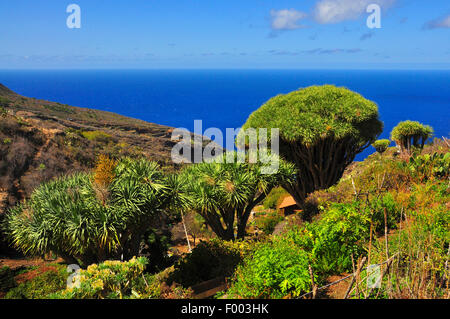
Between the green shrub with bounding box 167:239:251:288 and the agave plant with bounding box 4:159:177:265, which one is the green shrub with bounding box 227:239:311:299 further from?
the agave plant with bounding box 4:159:177:265

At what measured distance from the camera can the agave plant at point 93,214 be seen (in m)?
9.49

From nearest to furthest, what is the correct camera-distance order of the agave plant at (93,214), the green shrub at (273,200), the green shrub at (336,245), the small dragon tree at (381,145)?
the green shrub at (336,245) < the agave plant at (93,214) < the small dragon tree at (381,145) < the green shrub at (273,200)

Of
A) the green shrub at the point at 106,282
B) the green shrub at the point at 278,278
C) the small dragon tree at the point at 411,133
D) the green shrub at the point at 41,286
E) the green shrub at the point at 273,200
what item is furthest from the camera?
the green shrub at the point at 273,200

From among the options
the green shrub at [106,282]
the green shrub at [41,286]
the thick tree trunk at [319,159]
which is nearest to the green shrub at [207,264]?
the green shrub at [106,282]

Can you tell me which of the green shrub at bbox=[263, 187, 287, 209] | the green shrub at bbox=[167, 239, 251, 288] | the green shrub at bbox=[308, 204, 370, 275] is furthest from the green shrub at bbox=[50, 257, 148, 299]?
the green shrub at bbox=[263, 187, 287, 209]

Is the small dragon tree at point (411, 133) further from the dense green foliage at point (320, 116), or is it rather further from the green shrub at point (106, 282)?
the green shrub at point (106, 282)

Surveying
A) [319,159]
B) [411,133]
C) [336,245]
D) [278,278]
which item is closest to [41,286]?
[278,278]

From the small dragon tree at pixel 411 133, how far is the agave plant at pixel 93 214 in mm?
14383

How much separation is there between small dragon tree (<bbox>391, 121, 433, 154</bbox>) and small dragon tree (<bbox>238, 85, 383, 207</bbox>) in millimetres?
3236

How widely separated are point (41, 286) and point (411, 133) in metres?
19.3

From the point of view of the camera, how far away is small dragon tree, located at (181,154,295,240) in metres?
12.2

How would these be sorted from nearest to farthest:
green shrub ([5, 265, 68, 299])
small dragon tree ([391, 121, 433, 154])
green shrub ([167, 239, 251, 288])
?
1. green shrub ([167, 239, 251, 288])
2. green shrub ([5, 265, 68, 299])
3. small dragon tree ([391, 121, 433, 154])

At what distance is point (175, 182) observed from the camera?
12.0 metres
